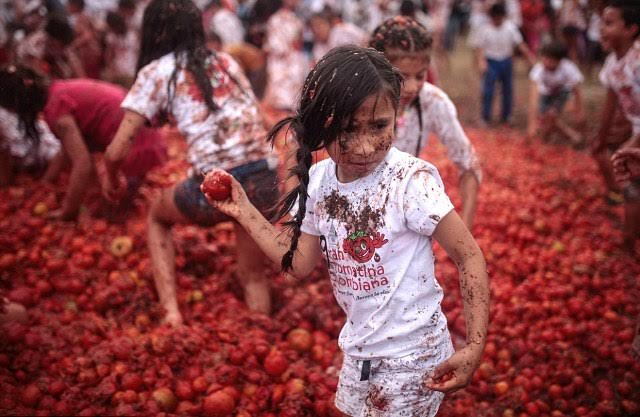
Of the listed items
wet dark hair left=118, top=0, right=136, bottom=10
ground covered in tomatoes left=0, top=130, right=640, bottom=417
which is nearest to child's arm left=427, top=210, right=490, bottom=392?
ground covered in tomatoes left=0, top=130, right=640, bottom=417

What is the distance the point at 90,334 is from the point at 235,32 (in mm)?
7855

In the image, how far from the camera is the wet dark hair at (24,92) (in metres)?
3.97

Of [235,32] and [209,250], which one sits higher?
[235,32]

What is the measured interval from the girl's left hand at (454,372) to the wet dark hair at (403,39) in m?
1.54

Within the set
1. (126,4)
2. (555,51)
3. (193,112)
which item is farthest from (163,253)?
(126,4)

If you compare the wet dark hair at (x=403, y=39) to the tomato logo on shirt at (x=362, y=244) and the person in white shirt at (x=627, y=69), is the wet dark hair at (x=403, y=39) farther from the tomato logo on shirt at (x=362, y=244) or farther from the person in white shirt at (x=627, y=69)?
the person in white shirt at (x=627, y=69)

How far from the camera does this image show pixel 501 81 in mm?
8641

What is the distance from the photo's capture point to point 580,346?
128 inches

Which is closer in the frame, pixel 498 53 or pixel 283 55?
pixel 498 53

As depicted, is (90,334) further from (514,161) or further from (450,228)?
(514,161)

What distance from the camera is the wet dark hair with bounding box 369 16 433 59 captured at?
2.61 m

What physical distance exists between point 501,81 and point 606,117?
4.43 metres

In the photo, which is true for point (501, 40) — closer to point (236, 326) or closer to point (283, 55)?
point (283, 55)

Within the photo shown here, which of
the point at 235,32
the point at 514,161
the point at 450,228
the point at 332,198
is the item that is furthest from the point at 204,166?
the point at 235,32
